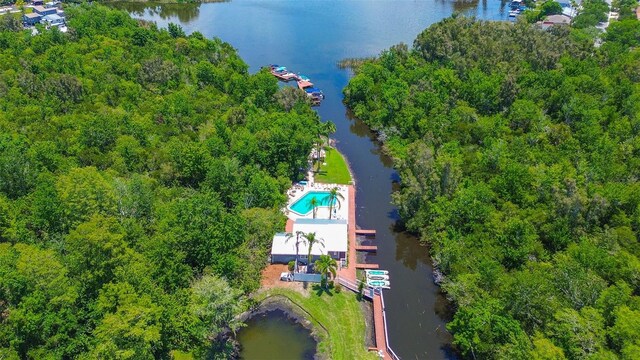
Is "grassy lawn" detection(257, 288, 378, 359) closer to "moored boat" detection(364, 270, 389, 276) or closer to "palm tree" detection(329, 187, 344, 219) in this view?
"moored boat" detection(364, 270, 389, 276)

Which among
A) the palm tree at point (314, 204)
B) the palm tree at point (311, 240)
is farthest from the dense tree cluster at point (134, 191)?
the palm tree at point (311, 240)

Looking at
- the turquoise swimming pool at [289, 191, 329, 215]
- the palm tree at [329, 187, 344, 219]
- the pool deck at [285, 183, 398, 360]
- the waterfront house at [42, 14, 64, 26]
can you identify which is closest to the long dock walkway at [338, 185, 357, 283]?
the pool deck at [285, 183, 398, 360]

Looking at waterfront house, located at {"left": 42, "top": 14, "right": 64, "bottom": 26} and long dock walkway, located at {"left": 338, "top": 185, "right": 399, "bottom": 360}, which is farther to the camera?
waterfront house, located at {"left": 42, "top": 14, "right": 64, "bottom": 26}

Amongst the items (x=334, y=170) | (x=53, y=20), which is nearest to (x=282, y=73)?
(x=334, y=170)

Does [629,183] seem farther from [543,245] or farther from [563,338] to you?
[563,338]

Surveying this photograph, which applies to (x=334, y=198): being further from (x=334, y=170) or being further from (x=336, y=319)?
(x=336, y=319)

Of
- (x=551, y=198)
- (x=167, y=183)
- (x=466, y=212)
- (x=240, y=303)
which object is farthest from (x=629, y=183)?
(x=167, y=183)

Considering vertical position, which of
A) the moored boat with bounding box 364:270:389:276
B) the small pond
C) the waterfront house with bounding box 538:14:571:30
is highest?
the waterfront house with bounding box 538:14:571:30
